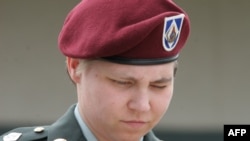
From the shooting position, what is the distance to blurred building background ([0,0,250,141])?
476 centimetres

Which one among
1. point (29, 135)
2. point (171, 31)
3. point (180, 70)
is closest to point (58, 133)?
point (29, 135)

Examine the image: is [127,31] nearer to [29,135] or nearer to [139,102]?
[139,102]

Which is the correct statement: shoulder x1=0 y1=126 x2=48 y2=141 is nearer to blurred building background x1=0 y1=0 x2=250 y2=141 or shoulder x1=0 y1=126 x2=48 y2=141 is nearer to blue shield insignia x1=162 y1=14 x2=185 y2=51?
blue shield insignia x1=162 y1=14 x2=185 y2=51

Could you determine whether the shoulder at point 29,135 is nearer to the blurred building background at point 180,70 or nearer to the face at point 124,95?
the face at point 124,95

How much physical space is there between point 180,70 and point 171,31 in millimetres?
3437

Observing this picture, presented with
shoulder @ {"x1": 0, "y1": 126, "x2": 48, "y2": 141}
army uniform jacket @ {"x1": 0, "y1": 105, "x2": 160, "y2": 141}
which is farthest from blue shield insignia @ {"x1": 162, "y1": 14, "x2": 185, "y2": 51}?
shoulder @ {"x1": 0, "y1": 126, "x2": 48, "y2": 141}

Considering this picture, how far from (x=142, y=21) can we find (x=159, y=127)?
351cm

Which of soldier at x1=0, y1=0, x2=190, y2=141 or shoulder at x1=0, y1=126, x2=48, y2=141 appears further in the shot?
shoulder at x1=0, y1=126, x2=48, y2=141

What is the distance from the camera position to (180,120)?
16.1ft

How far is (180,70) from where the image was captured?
4910 millimetres

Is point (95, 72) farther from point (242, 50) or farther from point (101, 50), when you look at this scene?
point (242, 50)

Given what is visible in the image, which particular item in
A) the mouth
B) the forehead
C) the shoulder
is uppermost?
the forehead

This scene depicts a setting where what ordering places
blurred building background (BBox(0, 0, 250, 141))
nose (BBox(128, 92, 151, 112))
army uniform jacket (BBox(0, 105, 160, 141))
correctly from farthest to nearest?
blurred building background (BBox(0, 0, 250, 141)), army uniform jacket (BBox(0, 105, 160, 141)), nose (BBox(128, 92, 151, 112))

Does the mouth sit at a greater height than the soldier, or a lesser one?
lesser
